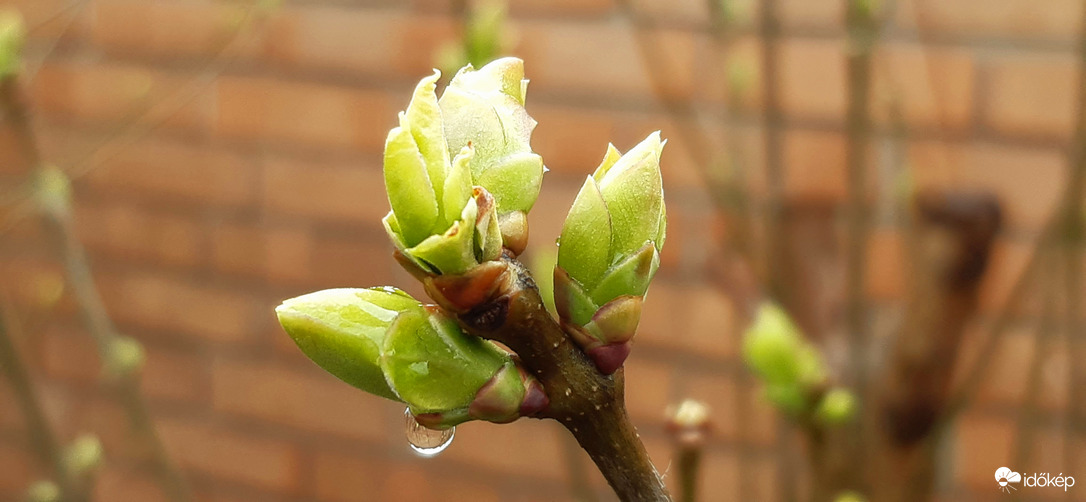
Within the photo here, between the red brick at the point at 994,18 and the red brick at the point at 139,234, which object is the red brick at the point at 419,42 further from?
the red brick at the point at 994,18

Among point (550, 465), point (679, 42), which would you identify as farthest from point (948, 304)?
point (550, 465)

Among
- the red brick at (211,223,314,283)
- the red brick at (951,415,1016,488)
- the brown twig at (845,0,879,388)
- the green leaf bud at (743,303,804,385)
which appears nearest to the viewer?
the green leaf bud at (743,303,804,385)

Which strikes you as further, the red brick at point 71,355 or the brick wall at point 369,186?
the red brick at point 71,355

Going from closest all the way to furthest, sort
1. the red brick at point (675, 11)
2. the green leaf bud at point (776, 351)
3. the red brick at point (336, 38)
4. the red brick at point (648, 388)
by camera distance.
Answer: the green leaf bud at point (776, 351), the red brick at point (675, 11), the red brick at point (648, 388), the red brick at point (336, 38)

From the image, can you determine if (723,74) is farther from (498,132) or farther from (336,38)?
(498,132)

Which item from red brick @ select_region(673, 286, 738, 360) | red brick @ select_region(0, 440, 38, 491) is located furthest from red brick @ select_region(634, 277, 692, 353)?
red brick @ select_region(0, 440, 38, 491)

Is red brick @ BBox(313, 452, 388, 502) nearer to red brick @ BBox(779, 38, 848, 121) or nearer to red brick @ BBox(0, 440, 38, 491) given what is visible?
red brick @ BBox(0, 440, 38, 491)

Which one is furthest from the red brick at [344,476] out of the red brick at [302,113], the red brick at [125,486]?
the red brick at [302,113]
